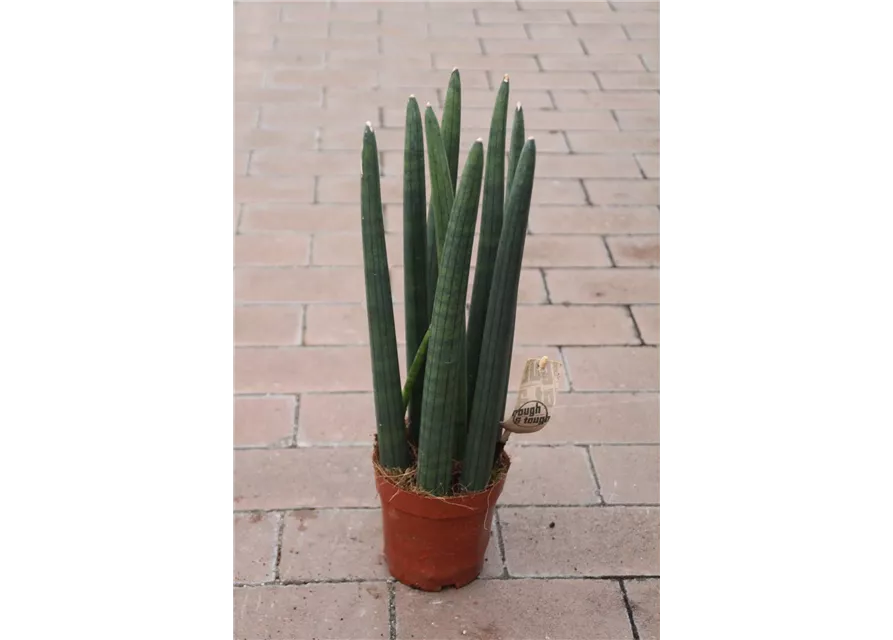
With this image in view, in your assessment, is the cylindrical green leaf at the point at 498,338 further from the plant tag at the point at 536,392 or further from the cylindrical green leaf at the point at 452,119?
the cylindrical green leaf at the point at 452,119

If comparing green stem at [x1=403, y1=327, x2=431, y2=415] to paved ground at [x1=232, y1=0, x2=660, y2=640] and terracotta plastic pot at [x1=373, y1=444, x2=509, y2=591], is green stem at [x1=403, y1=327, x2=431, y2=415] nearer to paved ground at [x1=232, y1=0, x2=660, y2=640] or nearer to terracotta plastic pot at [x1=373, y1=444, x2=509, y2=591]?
terracotta plastic pot at [x1=373, y1=444, x2=509, y2=591]

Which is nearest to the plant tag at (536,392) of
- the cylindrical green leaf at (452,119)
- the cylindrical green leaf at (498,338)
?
the cylindrical green leaf at (498,338)

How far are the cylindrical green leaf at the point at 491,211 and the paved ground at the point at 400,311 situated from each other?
1.98 feet

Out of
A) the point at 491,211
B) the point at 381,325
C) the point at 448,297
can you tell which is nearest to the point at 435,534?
the point at 381,325

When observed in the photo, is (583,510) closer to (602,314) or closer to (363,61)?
(602,314)

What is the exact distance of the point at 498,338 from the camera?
1881mm

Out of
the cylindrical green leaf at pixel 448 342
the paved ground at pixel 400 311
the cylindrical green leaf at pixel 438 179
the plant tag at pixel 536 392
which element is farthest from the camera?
the paved ground at pixel 400 311

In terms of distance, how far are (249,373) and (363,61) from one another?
2367mm

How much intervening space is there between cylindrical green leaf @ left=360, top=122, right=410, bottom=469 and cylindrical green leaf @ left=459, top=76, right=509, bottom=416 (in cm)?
17

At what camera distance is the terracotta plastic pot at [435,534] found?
202 centimetres

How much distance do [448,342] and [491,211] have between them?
25 cm

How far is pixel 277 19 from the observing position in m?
5.24

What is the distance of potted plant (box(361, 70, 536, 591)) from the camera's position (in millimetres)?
1765

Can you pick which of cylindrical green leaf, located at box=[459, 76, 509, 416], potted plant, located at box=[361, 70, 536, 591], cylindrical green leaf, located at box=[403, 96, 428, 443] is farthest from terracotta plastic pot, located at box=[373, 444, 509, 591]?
cylindrical green leaf, located at box=[459, 76, 509, 416]
